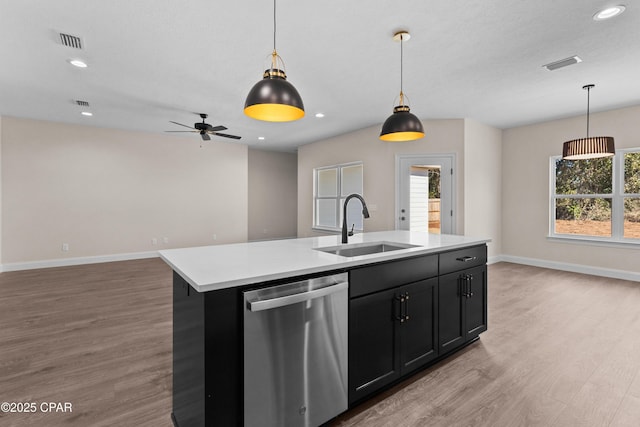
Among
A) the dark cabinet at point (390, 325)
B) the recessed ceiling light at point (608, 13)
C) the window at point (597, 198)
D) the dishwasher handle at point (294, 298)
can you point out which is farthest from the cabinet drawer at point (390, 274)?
the window at point (597, 198)

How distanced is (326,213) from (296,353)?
6365 mm

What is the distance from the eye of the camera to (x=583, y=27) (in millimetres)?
2652

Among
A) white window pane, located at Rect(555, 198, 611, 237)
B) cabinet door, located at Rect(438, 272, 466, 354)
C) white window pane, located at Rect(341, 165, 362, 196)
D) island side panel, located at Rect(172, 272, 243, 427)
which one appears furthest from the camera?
white window pane, located at Rect(341, 165, 362, 196)

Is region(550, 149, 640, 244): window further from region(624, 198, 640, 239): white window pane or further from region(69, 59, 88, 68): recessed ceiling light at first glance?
region(69, 59, 88, 68): recessed ceiling light

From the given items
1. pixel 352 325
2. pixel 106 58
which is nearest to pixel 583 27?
pixel 352 325

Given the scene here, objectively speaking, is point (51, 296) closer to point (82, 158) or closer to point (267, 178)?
point (82, 158)

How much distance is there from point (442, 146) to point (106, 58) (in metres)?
5.09

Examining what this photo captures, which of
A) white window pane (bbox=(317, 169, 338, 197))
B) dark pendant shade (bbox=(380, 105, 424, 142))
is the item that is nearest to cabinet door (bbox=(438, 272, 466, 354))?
dark pendant shade (bbox=(380, 105, 424, 142))

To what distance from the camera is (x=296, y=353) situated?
4.77 feet

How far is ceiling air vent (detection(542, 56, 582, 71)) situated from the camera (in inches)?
127

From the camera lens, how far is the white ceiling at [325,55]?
2.45 meters

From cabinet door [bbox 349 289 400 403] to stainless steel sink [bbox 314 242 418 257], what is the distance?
550 millimetres

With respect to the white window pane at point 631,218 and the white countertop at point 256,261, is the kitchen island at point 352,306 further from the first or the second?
the white window pane at point 631,218

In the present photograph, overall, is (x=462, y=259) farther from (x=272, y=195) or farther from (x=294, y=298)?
(x=272, y=195)
